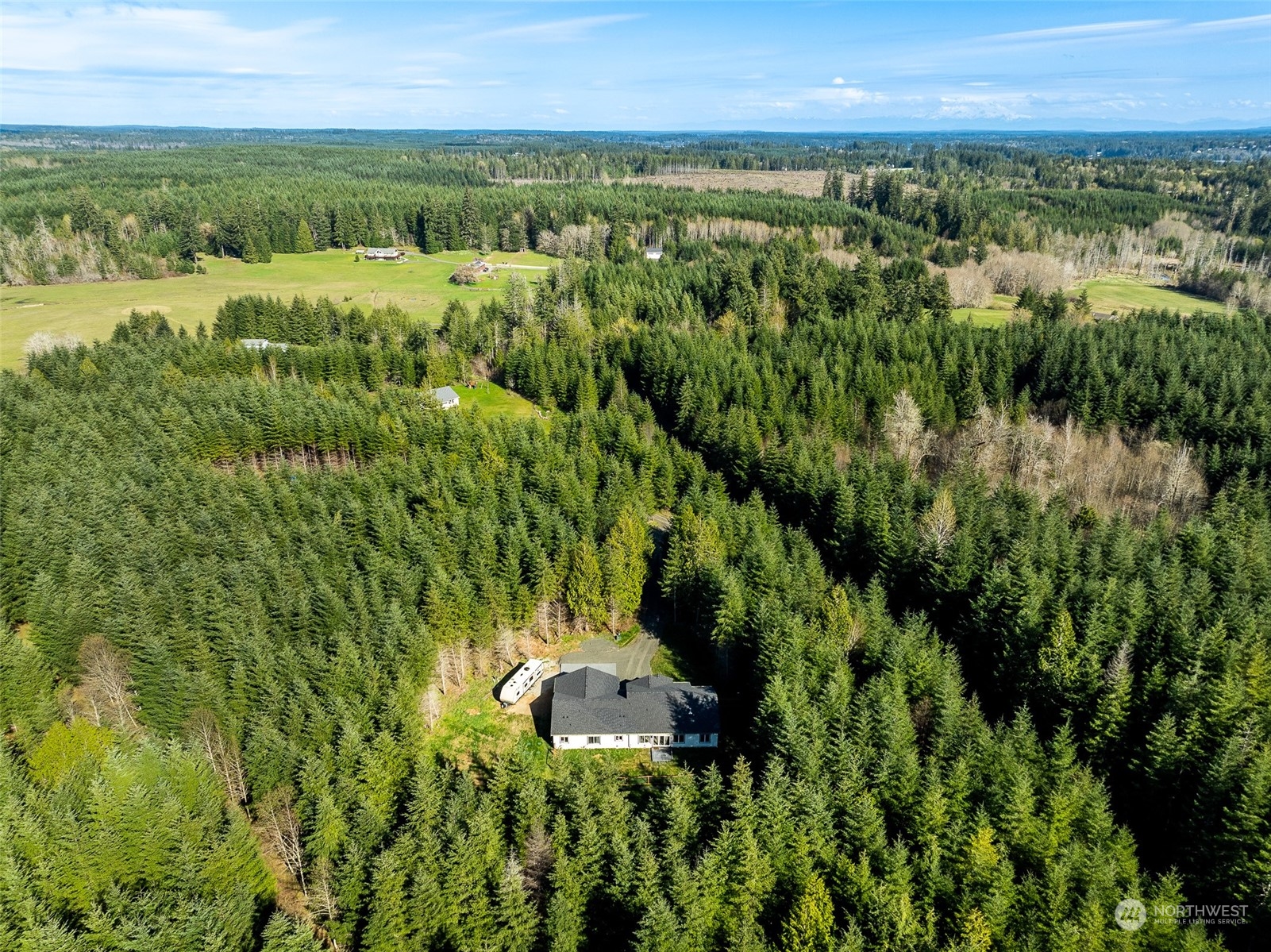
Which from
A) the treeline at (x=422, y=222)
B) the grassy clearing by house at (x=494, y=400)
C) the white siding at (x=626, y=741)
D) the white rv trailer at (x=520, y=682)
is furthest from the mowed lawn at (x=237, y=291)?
the white siding at (x=626, y=741)

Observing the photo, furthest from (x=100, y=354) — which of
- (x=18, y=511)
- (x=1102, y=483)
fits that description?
(x=1102, y=483)

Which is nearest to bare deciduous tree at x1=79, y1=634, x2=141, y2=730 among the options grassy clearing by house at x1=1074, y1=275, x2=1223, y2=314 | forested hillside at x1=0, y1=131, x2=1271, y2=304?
forested hillside at x1=0, y1=131, x2=1271, y2=304

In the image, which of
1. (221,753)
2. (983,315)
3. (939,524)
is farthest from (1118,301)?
(221,753)

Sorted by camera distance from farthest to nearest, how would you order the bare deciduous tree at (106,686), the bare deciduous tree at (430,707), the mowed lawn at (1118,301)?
the mowed lawn at (1118,301), the bare deciduous tree at (430,707), the bare deciduous tree at (106,686)

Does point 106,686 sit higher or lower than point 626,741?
higher

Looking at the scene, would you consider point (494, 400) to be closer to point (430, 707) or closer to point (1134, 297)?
point (430, 707)

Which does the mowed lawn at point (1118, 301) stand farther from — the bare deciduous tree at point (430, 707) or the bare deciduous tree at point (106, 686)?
A: the bare deciduous tree at point (106, 686)
